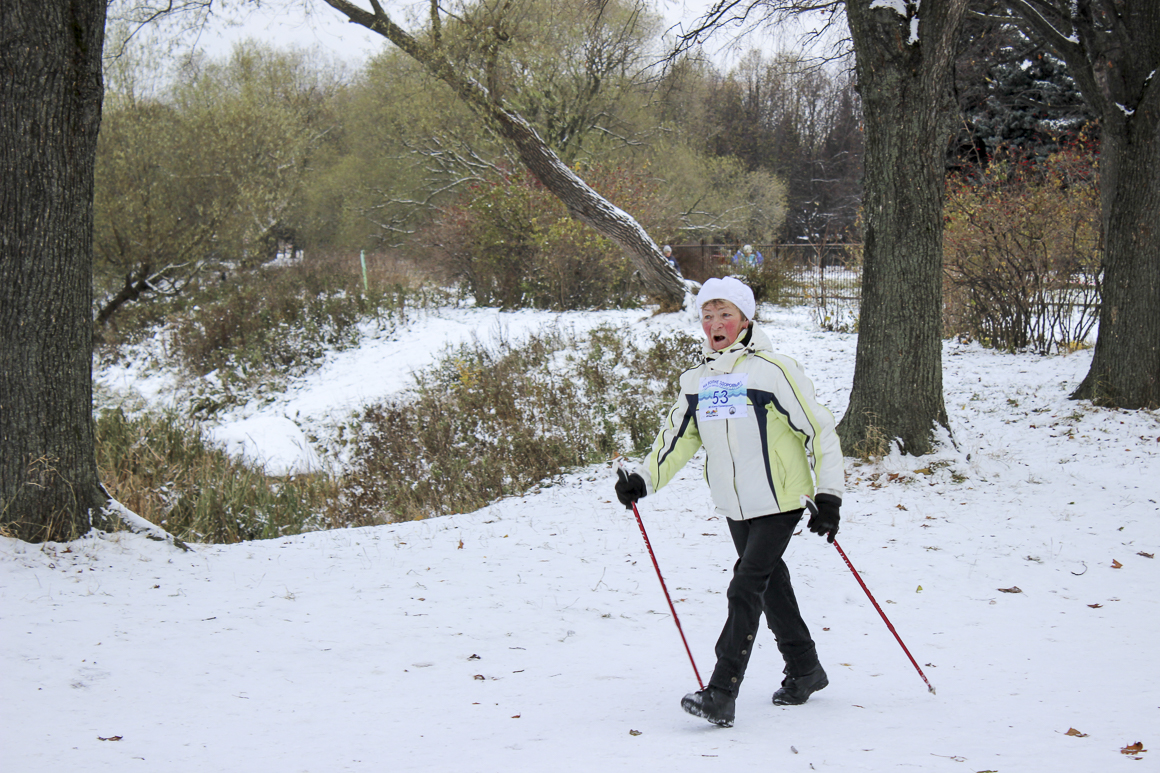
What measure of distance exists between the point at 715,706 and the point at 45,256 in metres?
4.43

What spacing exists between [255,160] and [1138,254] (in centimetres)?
2087

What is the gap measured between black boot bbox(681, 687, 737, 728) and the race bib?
40.1 inches

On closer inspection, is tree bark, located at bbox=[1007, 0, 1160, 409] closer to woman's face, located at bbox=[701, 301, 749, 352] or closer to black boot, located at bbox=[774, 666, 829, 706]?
black boot, located at bbox=[774, 666, 829, 706]

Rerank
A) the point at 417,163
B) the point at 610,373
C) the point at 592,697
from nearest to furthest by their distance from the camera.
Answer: the point at 592,697 < the point at 610,373 < the point at 417,163

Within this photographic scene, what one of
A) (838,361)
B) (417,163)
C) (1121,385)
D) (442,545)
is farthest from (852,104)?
(442,545)

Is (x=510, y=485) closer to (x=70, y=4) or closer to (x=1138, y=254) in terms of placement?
(x=70, y=4)

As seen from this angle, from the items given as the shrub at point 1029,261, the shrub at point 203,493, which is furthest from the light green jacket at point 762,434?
the shrub at point 1029,261

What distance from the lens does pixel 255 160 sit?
2233 cm

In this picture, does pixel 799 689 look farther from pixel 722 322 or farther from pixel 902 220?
pixel 902 220

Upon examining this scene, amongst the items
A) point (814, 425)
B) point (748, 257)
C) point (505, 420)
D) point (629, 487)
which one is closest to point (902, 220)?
point (814, 425)

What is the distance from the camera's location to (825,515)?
2.99 meters

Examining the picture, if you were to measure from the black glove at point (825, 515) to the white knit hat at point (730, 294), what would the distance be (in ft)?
2.52

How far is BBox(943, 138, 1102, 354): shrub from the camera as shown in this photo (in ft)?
35.2

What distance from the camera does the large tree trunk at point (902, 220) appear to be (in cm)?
621
